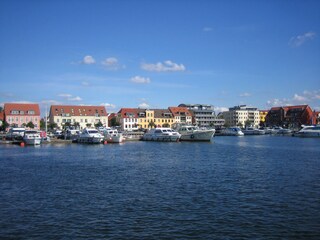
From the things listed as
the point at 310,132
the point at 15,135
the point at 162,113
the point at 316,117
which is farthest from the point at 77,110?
the point at 316,117

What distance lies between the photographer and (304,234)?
16.3m

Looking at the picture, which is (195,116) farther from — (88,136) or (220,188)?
(220,188)

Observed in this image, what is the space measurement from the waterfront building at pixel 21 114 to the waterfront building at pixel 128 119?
118 feet

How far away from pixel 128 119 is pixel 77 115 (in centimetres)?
2312

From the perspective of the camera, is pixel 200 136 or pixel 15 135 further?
pixel 200 136

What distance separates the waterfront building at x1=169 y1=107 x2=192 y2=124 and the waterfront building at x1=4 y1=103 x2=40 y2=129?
64.2 m

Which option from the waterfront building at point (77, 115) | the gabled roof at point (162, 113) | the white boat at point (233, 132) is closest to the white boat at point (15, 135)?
the waterfront building at point (77, 115)

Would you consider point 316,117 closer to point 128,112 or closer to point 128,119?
point 128,112

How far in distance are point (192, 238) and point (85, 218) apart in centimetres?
593

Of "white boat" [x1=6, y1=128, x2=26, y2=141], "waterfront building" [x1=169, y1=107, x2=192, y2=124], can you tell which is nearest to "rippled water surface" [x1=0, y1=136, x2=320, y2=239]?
"white boat" [x1=6, y1=128, x2=26, y2=141]

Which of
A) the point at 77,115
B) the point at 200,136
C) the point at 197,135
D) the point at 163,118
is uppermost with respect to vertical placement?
the point at 77,115

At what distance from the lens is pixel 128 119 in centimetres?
15975

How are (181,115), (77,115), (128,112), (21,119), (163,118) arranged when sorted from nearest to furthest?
(21,119), (77,115), (128,112), (163,118), (181,115)

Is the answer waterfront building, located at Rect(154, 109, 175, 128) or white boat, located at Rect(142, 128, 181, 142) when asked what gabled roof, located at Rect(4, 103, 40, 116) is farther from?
white boat, located at Rect(142, 128, 181, 142)
